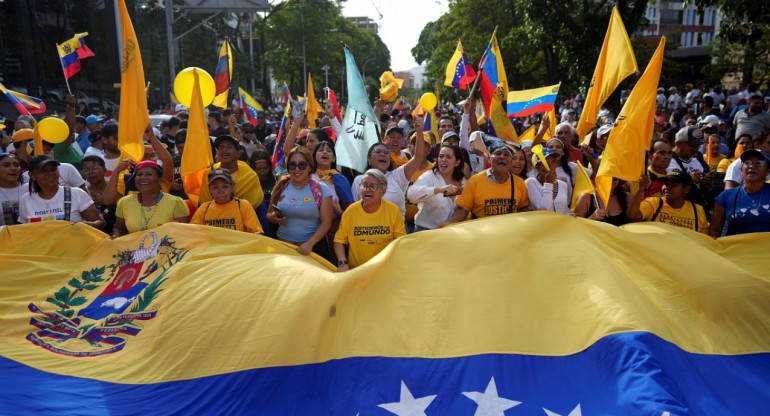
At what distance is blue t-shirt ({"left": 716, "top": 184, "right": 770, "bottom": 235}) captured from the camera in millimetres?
5098

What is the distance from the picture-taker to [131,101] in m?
5.80

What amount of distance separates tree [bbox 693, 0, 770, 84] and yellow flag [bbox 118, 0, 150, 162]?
10.9 meters

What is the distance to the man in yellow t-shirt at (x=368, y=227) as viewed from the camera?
5027 millimetres

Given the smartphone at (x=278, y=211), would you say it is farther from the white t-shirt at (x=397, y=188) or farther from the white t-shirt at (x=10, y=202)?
the white t-shirt at (x=10, y=202)

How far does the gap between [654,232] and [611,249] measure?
471 mm

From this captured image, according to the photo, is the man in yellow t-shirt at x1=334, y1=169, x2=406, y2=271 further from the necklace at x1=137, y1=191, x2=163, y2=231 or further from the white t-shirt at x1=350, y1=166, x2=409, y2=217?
the necklace at x1=137, y1=191, x2=163, y2=231

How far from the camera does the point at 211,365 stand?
3.83 m

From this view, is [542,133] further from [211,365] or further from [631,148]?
[211,365]

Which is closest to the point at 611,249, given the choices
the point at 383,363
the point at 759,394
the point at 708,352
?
the point at 708,352

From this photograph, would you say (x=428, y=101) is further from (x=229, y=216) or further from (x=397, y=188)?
(x=229, y=216)

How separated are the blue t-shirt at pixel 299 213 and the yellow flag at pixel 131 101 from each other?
5.03ft

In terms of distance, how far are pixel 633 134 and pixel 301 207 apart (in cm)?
300

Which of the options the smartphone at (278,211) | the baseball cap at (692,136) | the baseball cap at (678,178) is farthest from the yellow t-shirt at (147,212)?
the baseball cap at (692,136)

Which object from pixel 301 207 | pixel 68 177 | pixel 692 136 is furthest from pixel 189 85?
pixel 692 136
